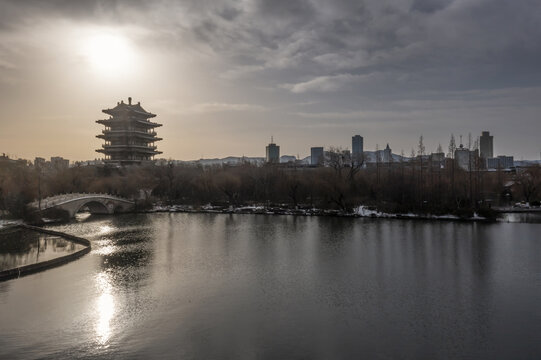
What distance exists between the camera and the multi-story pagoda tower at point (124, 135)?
2041 inches

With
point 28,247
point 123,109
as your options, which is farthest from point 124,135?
point 28,247

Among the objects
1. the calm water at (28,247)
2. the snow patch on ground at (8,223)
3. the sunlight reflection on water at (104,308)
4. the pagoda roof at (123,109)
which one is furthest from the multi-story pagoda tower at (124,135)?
the sunlight reflection on water at (104,308)

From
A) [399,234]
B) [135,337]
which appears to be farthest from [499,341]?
A: [399,234]

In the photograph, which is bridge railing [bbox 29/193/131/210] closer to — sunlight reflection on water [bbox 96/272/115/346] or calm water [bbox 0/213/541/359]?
calm water [bbox 0/213/541/359]

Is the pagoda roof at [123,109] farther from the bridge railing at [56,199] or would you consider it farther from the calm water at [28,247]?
the calm water at [28,247]

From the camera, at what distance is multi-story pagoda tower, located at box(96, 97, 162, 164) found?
51.8m

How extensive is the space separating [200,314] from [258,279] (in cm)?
380

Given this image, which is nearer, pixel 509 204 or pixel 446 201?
pixel 446 201

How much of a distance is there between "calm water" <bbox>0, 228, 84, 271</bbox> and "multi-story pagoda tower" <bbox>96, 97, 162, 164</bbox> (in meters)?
27.8

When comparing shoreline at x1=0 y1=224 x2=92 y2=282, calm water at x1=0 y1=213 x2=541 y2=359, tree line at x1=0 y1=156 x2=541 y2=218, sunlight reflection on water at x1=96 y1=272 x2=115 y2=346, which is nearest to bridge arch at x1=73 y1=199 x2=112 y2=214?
tree line at x1=0 y1=156 x2=541 y2=218

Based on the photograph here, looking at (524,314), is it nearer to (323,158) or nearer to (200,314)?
(200,314)

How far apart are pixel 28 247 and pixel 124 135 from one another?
111ft

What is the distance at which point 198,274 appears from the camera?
15508 millimetres

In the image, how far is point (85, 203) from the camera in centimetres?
3497
